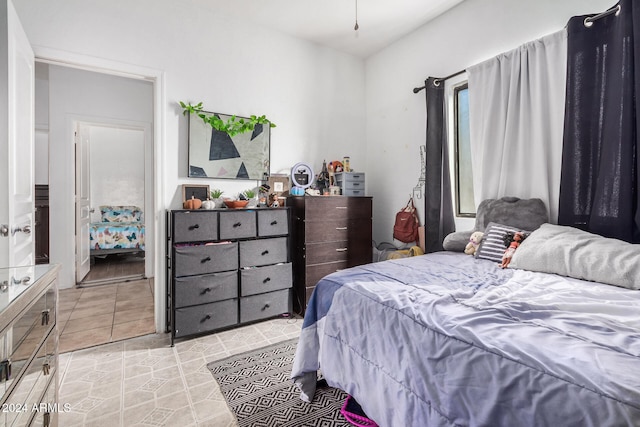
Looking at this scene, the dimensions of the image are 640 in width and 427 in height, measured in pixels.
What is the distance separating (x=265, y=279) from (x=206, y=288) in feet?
1.59

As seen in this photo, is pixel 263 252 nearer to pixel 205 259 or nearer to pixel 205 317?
pixel 205 259

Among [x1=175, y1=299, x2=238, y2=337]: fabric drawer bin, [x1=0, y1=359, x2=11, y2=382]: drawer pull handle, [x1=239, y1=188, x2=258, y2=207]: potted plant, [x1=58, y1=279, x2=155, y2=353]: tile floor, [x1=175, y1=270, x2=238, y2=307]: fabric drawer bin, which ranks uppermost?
[x1=239, y1=188, x2=258, y2=207]: potted plant

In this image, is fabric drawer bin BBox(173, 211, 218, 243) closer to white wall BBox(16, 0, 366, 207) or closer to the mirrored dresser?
white wall BBox(16, 0, 366, 207)

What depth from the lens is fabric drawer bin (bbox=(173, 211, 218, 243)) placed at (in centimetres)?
231

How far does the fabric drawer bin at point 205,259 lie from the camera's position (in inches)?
91.0

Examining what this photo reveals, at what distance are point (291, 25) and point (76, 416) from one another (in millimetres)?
3357

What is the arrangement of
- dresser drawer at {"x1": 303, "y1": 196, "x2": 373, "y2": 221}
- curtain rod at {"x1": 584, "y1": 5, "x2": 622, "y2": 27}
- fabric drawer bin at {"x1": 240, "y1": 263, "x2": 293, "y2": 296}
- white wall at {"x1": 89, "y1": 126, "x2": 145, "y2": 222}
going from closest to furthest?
curtain rod at {"x1": 584, "y1": 5, "x2": 622, "y2": 27} < fabric drawer bin at {"x1": 240, "y1": 263, "x2": 293, "y2": 296} < dresser drawer at {"x1": 303, "y1": 196, "x2": 373, "y2": 221} < white wall at {"x1": 89, "y1": 126, "x2": 145, "y2": 222}

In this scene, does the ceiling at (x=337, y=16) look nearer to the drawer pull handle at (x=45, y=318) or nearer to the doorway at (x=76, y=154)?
the doorway at (x=76, y=154)

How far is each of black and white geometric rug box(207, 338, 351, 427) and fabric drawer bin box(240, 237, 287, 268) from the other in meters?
0.72

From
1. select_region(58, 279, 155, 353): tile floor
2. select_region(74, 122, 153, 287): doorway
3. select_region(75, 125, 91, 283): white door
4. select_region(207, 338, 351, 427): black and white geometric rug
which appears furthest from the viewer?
select_region(74, 122, 153, 287): doorway

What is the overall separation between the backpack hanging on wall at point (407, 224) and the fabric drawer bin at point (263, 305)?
1283 mm

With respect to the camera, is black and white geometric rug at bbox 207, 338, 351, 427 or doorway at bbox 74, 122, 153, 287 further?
doorway at bbox 74, 122, 153, 287

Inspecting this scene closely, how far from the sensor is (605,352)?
2.57 ft

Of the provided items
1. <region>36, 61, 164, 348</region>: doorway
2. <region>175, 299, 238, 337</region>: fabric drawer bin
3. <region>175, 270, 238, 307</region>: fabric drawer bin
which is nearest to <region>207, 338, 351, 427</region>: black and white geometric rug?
<region>175, 299, 238, 337</region>: fabric drawer bin
